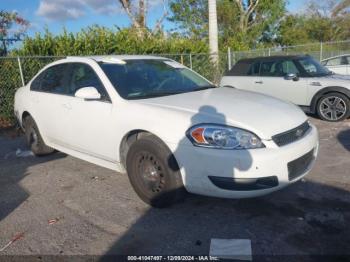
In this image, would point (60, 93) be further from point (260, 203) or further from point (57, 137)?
point (260, 203)

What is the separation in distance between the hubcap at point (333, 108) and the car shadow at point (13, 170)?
5797 mm

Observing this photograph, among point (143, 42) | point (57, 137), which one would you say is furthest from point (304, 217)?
point (143, 42)

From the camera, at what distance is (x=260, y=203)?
381cm

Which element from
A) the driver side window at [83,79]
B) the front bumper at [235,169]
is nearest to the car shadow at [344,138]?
the front bumper at [235,169]

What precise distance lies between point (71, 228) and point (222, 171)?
1631 mm

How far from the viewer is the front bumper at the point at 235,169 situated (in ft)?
10.4

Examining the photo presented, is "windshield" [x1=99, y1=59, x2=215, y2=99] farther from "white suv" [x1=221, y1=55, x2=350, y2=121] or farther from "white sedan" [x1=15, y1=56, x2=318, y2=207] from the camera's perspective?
"white suv" [x1=221, y1=55, x2=350, y2=121]

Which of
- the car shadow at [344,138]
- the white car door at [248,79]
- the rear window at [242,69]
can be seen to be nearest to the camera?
the car shadow at [344,138]

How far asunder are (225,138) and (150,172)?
3.14ft

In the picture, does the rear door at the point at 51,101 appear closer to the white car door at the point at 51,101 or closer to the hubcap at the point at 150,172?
the white car door at the point at 51,101

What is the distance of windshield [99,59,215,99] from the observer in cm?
421

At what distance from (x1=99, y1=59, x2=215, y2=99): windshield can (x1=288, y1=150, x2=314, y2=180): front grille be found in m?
1.66

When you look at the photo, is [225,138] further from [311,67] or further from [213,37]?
[213,37]

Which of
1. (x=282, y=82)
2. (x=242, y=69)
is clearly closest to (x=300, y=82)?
(x=282, y=82)
